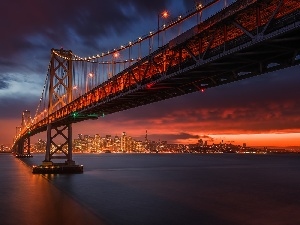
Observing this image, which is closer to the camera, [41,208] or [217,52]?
[217,52]

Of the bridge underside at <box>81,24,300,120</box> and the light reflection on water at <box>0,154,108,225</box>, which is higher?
the bridge underside at <box>81,24,300,120</box>

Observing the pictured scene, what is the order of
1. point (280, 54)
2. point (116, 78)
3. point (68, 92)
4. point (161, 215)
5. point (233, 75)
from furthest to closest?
1. point (68, 92)
2. point (116, 78)
3. point (161, 215)
4. point (233, 75)
5. point (280, 54)

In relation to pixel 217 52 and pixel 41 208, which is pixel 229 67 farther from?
pixel 41 208

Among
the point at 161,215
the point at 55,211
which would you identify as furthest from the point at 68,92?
the point at 161,215

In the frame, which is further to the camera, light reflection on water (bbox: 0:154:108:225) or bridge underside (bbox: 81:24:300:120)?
light reflection on water (bbox: 0:154:108:225)

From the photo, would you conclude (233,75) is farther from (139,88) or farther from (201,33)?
(139,88)

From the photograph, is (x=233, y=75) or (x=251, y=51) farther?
(x=233, y=75)

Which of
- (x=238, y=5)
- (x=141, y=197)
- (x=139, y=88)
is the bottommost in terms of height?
(x=141, y=197)

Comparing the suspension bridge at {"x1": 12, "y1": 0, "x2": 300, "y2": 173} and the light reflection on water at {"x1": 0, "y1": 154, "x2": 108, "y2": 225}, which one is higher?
the suspension bridge at {"x1": 12, "y1": 0, "x2": 300, "y2": 173}

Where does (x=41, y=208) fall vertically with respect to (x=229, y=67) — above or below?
below

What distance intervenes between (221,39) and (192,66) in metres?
2.05

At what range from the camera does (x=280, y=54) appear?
1805 cm

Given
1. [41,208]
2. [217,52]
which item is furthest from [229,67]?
[41,208]

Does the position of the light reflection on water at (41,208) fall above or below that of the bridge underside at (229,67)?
below
